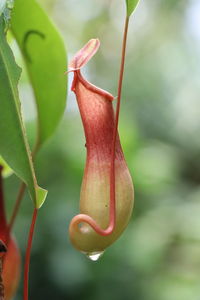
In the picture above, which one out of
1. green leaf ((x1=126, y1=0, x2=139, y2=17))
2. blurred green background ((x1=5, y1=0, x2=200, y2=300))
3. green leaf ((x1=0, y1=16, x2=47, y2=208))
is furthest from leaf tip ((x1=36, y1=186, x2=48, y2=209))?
blurred green background ((x1=5, y1=0, x2=200, y2=300))

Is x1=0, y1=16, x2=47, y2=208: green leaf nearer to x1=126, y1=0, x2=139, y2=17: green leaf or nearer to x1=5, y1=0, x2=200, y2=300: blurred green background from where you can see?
x1=126, y1=0, x2=139, y2=17: green leaf

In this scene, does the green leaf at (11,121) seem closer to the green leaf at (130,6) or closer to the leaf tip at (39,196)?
the leaf tip at (39,196)

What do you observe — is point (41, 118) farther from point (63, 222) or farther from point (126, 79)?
point (126, 79)

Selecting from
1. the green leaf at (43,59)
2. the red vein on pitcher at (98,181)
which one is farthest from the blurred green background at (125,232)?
the red vein on pitcher at (98,181)

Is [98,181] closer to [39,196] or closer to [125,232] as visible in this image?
[39,196]

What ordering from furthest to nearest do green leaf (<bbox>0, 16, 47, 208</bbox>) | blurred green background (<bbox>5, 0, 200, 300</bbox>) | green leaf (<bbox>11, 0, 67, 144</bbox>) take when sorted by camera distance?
1. blurred green background (<bbox>5, 0, 200, 300</bbox>)
2. green leaf (<bbox>11, 0, 67, 144</bbox>)
3. green leaf (<bbox>0, 16, 47, 208</bbox>)

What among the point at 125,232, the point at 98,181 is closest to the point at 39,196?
the point at 98,181
